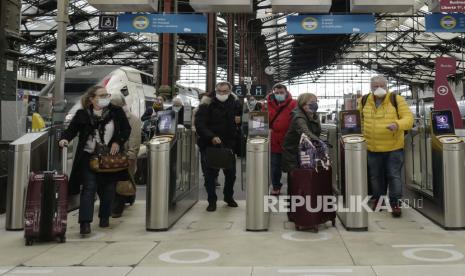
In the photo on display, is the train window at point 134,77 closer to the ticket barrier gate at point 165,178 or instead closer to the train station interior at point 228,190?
the train station interior at point 228,190

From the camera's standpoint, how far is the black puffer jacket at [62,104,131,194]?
5.07 meters

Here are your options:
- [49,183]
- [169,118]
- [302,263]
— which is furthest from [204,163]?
[302,263]

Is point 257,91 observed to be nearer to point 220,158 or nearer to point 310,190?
point 220,158

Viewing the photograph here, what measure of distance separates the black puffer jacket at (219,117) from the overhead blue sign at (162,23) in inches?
267

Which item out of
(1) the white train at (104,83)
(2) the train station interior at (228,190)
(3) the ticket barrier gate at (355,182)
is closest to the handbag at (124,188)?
(2) the train station interior at (228,190)

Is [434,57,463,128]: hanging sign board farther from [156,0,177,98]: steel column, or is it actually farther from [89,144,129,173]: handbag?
[89,144,129,173]: handbag

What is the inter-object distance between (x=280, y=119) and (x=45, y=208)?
338 centimetres

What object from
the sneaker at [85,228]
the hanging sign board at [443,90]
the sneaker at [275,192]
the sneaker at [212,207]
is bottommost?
the sneaker at [85,228]

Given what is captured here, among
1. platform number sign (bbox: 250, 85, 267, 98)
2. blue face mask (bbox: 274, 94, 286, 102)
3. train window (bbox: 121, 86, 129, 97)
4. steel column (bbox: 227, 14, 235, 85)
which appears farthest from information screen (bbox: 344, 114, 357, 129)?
steel column (bbox: 227, 14, 235, 85)

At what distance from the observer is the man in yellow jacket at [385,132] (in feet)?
18.5

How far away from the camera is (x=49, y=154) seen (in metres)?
6.00

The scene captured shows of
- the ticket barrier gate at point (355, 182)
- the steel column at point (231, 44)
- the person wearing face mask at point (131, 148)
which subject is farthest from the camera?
the steel column at point (231, 44)

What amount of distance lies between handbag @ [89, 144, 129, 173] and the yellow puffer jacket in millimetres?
2999

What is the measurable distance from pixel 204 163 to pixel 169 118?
1.11 meters
